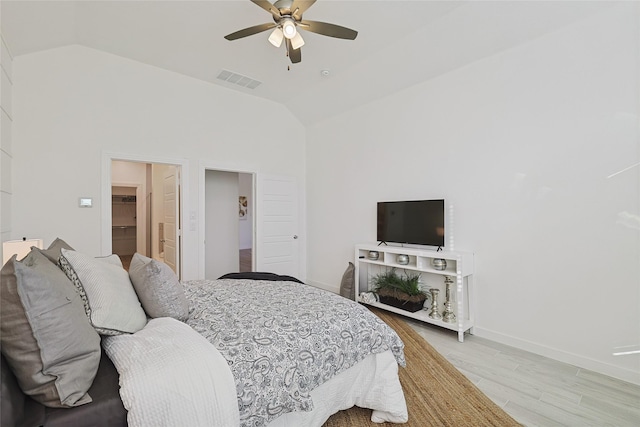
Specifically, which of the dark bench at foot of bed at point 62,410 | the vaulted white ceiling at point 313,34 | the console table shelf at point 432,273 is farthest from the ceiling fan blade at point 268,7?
the console table shelf at point 432,273

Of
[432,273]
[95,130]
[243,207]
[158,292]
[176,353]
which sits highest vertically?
[95,130]

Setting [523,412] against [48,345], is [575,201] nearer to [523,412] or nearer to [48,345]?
[523,412]

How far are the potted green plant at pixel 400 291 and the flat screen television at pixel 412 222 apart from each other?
0.46 m

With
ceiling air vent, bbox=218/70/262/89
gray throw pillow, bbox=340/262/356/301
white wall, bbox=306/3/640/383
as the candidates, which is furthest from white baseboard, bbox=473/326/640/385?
ceiling air vent, bbox=218/70/262/89

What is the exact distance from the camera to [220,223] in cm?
535

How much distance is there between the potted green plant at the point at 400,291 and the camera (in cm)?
353

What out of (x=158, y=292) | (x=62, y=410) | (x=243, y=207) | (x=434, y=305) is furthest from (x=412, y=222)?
(x=243, y=207)

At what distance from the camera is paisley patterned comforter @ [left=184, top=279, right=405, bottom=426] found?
131 centimetres

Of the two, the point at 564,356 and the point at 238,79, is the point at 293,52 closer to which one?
the point at 238,79

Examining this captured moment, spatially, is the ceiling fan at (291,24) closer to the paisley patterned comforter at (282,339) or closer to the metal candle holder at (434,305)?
the paisley patterned comforter at (282,339)

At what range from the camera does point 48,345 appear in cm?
98

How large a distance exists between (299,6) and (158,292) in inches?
89.4

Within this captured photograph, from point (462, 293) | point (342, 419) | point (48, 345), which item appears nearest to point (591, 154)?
point (462, 293)

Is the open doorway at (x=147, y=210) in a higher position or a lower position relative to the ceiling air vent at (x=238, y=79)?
lower
